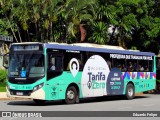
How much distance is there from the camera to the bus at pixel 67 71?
21656 millimetres

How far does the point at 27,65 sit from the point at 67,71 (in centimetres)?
215

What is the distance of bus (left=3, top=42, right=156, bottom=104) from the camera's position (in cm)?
2166

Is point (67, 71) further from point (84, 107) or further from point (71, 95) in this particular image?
point (84, 107)

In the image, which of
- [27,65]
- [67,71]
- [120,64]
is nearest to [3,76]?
[120,64]

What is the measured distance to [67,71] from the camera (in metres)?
22.9

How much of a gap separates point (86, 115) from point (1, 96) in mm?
12394

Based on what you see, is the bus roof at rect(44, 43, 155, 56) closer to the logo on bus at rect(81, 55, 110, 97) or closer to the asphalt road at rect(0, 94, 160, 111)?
the logo on bus at rect(81, 55, 110, 97)

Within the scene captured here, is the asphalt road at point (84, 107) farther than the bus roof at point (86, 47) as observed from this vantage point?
No

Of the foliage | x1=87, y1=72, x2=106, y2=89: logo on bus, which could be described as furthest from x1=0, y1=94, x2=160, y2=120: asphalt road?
the foliage

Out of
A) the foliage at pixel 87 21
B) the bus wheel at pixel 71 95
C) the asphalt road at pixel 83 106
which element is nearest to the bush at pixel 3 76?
the foliage at pixel 87 21

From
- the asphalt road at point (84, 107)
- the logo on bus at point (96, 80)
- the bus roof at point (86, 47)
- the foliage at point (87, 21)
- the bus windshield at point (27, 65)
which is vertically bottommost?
the asphalt road at point (84, 107)

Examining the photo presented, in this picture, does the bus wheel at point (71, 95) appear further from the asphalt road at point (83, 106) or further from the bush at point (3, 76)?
the bush at point (3, 76)

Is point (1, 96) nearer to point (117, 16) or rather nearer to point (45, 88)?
point (45, 88)

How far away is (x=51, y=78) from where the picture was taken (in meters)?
21.9
